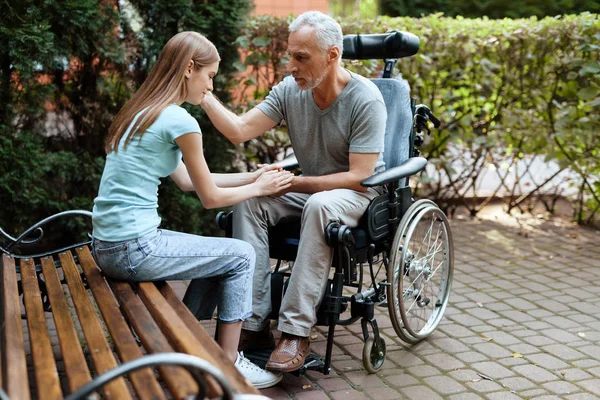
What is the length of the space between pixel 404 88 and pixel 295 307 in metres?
1.35

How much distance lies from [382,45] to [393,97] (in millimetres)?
274

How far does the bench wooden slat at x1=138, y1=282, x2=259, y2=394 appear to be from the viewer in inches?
85.7

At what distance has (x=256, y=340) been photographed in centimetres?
351

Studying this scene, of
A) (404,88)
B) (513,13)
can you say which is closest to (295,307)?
(404,88)

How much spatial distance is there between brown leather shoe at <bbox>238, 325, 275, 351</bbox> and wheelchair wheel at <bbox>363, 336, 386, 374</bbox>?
46cm

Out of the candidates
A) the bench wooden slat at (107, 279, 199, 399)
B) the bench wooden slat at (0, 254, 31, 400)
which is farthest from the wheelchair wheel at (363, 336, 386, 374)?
the bench wooden slat at (0, 254, 31, 400)

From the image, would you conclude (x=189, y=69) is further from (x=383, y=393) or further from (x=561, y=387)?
(x=561, y=387)

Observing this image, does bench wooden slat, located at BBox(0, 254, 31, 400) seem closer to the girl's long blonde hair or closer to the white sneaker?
the girl's long blonde hair

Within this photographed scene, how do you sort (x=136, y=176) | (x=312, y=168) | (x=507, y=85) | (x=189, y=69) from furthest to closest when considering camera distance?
1. (x=507, y=85)
2. (x=312, y=168)
3. (x=189, y=69)
4. (x=136, y=176)

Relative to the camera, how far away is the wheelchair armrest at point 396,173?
3.32m

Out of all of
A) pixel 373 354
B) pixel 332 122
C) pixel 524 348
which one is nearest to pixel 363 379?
pixel 373 354

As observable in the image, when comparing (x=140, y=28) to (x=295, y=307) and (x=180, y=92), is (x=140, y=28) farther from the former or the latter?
(x=295, y=307)

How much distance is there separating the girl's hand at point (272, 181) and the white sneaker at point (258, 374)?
2.51 ft

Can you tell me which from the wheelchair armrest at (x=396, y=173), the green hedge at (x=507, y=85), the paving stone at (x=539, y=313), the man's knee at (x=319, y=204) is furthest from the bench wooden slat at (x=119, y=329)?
the green hedge at (x=507, y=85)
